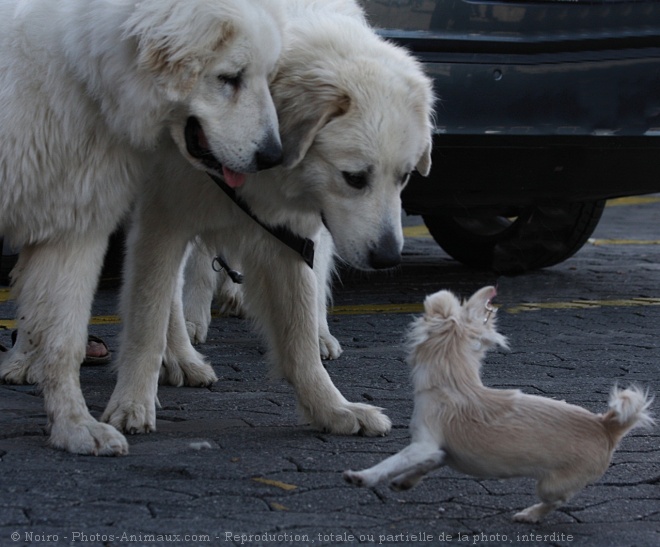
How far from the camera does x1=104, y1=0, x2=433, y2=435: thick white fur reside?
11.9ft

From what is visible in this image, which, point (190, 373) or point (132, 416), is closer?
point (132, 416)

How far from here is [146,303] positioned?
13.1 feet

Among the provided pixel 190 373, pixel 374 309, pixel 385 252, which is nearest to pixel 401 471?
pixel 385 252

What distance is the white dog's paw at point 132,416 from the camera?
150 inches

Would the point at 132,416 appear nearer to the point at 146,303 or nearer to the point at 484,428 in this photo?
the point at 146,303

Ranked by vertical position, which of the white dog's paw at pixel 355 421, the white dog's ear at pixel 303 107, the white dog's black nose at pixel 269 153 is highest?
the white dog's ear at pixel 303 107

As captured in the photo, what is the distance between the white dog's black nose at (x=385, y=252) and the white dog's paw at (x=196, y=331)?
5.94 feet

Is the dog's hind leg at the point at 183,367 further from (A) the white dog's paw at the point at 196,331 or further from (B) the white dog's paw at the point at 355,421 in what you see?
(B) the white dog's paw at the point at 355,421

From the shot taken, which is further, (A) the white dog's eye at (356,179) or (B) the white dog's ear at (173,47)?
(A) the white dog's eye at (356,179)

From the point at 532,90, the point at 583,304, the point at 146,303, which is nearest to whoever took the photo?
the point at 146,303

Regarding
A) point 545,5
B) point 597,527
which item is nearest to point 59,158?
point 597,527

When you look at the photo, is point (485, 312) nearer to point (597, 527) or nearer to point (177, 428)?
→ point (597, 527)

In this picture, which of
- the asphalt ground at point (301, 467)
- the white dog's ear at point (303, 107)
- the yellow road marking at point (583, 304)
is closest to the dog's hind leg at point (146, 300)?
the asphalt ground at point (301, 467)

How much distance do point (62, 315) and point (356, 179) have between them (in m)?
1.02
